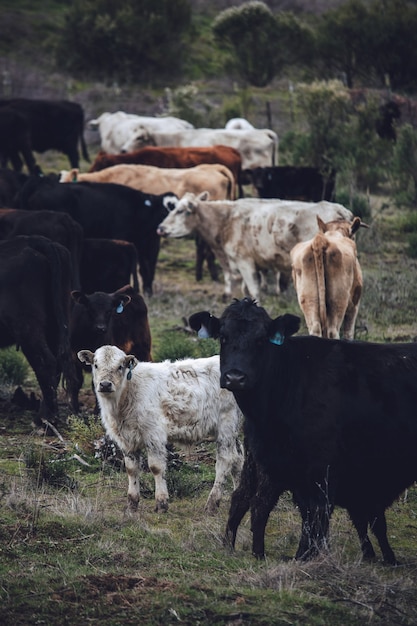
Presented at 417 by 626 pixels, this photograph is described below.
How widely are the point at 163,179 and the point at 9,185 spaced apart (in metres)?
3.61

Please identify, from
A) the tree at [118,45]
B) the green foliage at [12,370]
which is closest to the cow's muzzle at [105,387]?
the green foliage at [12,370]

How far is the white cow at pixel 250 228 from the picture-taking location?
17.0m

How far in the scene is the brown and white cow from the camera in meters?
21.7

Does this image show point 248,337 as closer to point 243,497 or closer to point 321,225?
point 243,497

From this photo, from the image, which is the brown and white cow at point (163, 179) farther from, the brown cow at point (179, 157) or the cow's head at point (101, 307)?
the cow's head at point (101, 307)

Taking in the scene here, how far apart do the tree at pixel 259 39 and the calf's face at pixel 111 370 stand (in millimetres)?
37870

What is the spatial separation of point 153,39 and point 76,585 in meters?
42.9

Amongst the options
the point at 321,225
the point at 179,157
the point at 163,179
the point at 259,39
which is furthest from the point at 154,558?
the point at 259,39

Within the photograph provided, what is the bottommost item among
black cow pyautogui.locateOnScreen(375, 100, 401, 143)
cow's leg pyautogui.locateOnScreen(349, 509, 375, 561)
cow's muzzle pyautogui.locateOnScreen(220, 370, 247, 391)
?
cow's leg pyautogui.locateOnScreen(349, 509, 375, 561)

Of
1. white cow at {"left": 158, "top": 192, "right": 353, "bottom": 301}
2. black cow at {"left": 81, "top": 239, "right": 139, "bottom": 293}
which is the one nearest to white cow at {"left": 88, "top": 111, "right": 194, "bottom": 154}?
white cow at {"left": 158, "top": 192, "right": 353, "bottom": 301}

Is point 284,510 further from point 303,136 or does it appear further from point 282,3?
point 282,3

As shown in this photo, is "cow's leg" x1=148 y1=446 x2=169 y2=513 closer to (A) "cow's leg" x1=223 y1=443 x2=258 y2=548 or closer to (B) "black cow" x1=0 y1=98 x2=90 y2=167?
(A) "cow's leg" x1=223 y1=443 x2=258 y2=548

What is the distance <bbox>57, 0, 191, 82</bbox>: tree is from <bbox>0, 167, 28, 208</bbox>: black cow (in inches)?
1034

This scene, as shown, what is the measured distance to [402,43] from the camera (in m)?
41.4
